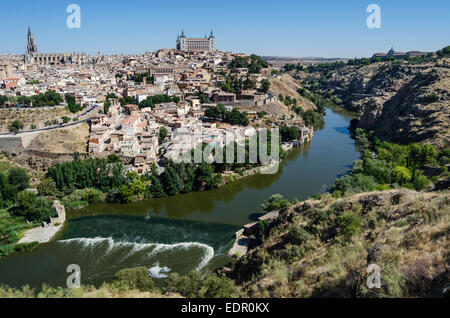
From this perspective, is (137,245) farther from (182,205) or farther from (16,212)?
(16,212)

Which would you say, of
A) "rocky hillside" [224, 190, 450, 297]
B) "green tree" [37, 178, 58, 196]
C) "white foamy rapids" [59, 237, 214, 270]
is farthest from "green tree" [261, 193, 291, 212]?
"green tree" [37, 178, 58, 196]

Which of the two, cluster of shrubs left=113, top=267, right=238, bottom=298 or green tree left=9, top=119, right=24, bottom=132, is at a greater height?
green tree left=9, top=119, right=24, bottom=132

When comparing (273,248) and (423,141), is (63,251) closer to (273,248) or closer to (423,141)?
(273,248)

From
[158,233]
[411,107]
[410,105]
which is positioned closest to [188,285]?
[158,233]

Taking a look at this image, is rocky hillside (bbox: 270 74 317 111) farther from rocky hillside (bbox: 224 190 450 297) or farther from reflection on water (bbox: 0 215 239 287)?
rocky hillside (bbox: 224 190 450 297)

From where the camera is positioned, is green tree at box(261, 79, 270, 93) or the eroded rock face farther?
green tree at box(261, 79, 270, 93)

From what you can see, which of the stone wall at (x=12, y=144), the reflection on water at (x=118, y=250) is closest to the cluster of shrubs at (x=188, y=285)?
the reflection on water at (x=118, y=250)
